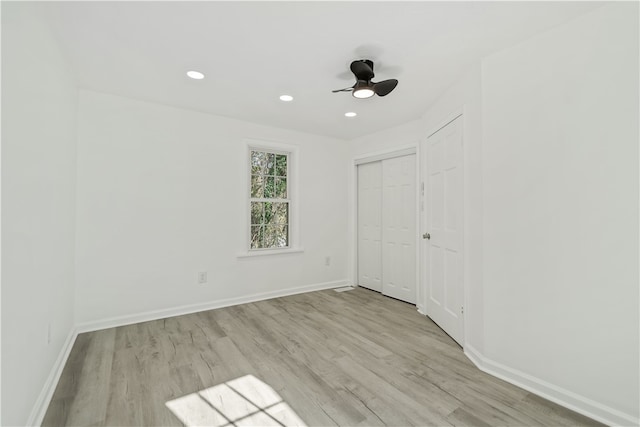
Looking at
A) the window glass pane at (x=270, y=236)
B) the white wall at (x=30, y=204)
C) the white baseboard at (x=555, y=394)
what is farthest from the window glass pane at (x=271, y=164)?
the white baseboard at (x=555, y=394)

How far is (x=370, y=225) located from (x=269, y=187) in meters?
1.75

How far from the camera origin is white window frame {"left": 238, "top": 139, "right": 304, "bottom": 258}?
3.91 m

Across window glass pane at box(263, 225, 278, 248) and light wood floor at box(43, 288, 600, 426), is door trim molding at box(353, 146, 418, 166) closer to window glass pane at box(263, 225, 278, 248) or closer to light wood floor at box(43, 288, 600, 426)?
window glass pane at box(263, 225, 278, 248)

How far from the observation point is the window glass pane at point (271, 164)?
14.0 ft

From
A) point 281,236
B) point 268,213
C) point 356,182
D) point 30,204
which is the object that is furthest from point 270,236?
point 30,204

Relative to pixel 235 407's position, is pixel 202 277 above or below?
above

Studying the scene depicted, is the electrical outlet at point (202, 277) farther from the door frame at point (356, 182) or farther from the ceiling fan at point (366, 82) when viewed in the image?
the ceiling fan at point (366, 82)

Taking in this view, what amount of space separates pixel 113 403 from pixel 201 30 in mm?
2530

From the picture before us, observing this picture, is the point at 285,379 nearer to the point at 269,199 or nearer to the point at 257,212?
the point at 257,212

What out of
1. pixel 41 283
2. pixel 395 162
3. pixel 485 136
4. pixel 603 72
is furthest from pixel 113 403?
pixel 395 162

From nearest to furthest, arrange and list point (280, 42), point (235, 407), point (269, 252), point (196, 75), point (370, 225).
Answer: point (235, 407), point (280, 42), point (196, 75), point (269, 252), point (370, 225)

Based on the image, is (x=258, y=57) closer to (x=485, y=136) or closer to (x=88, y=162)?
(x=485, y=136)

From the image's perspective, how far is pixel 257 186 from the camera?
4.17 m

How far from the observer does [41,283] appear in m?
1.79
